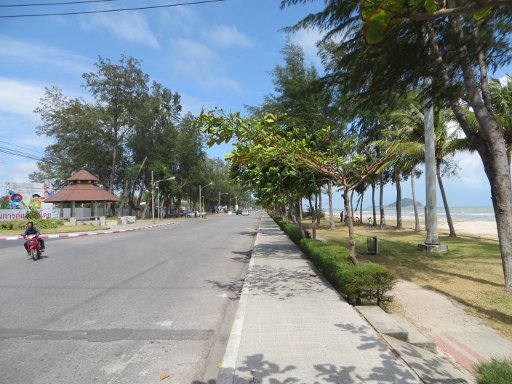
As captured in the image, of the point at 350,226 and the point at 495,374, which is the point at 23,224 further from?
the point at 495,374

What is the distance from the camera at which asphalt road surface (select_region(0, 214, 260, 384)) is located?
434 centimetres

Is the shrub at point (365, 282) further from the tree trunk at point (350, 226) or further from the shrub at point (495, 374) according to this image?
the shrub at point (495, 374)

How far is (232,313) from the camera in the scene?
266 inches

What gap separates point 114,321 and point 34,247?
8757mm

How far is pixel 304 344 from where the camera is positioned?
15.2 feet

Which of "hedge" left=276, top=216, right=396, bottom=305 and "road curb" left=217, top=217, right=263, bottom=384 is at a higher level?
"hedge" left=276, top=216, right=396, bottom=305

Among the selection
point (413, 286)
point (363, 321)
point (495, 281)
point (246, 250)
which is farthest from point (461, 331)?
point (246, 250)

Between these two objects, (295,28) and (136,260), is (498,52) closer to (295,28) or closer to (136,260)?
(295,28)

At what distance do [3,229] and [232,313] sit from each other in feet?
97.6

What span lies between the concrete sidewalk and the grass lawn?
2.35m

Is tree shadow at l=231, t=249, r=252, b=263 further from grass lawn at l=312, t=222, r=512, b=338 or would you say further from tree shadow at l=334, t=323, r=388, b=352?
tree shadow at l=334, t=323, r=388, b=352

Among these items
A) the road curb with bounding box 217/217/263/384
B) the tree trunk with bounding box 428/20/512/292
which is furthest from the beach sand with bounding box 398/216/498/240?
the road curb with bounding box 217/217/263/384

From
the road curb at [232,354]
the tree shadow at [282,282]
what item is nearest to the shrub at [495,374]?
the road curb at [232,354]

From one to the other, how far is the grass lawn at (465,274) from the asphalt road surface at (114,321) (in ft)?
13.7
